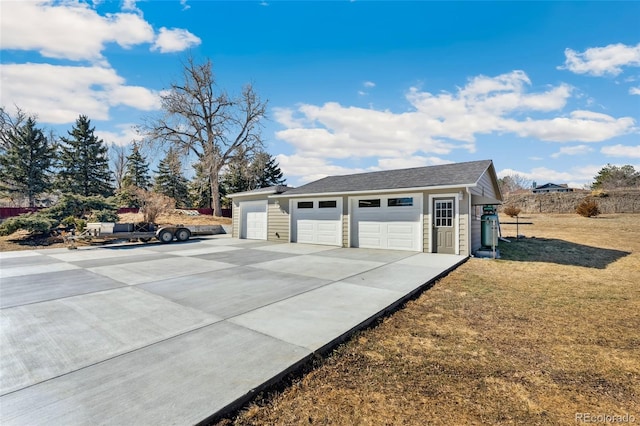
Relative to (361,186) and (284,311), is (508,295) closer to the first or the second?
(284,311)

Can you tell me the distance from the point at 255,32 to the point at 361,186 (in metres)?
8.22

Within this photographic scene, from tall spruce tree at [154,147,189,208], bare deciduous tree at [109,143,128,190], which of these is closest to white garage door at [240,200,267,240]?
tall spruce tree at [154,147,189,208]

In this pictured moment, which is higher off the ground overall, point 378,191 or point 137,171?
point 137,171

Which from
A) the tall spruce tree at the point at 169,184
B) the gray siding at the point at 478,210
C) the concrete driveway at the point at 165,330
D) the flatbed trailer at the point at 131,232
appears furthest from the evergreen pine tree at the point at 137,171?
the gray siding at the point at 478,210

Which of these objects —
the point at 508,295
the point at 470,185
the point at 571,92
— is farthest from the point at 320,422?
the point at 571,92

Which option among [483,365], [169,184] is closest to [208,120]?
[169,184]

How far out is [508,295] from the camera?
17.0 feet

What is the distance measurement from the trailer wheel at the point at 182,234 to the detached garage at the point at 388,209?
3451mm

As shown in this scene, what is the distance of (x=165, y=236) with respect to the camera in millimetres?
13891

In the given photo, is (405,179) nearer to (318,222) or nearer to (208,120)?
(318,222)

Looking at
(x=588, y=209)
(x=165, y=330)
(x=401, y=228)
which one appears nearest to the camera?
(x=165, y=330)

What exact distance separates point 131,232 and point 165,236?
1424 mm

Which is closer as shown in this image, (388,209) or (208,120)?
(388,209)

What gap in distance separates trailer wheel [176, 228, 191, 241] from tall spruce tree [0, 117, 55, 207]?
25.1 metres
